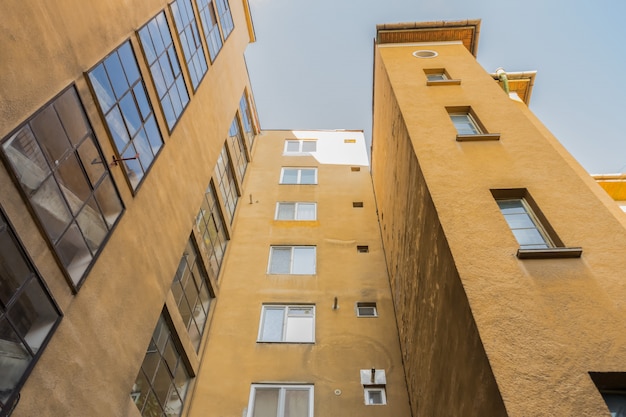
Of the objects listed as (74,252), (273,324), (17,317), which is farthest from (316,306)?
(17,317)

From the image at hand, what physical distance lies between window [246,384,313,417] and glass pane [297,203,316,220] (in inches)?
302

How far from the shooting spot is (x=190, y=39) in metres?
14.1

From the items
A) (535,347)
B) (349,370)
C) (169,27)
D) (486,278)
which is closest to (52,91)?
(169,27)

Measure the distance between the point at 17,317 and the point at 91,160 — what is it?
317 cm

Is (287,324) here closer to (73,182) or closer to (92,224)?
(92,224)

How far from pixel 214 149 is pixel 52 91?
8.34m

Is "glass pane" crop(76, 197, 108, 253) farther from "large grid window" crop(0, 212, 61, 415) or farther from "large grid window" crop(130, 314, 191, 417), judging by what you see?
"large grid window" crop(130, 314, 191, 417)

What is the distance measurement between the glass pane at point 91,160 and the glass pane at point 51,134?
1.33 ft

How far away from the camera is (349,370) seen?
12078mm

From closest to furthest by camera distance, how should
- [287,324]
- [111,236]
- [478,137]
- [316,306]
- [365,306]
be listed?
[111,236]
[478,137]
[287,324]
[316,306]
[365,306]

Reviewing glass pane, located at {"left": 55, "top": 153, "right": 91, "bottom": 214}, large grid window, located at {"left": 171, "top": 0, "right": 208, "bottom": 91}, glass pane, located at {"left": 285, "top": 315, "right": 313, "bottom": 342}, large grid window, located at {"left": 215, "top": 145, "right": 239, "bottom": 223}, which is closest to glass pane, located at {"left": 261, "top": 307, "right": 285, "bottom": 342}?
glass pane, located at {"left": 285, "top": 315, "right": 313, "bottom": 342}

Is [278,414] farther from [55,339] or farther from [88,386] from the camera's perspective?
[55,339]

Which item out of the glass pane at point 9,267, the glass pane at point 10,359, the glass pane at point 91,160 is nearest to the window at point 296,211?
the glass pane at point 91,160

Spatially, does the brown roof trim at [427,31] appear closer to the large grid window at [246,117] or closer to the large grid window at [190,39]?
the large grid window at [190,39]
